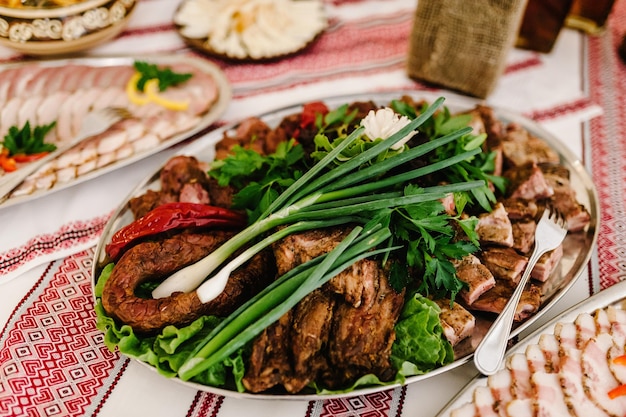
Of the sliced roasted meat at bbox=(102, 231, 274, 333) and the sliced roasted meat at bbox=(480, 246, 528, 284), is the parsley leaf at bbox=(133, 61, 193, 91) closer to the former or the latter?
the sliced roasted meat at bbox=(102, 231, 274, 333)

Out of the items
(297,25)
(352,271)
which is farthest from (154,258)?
(297,25)

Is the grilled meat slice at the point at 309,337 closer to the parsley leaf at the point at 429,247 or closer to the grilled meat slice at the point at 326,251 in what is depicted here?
the grilled meat slice at the point at 326,251

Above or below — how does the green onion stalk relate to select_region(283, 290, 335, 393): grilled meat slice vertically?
above

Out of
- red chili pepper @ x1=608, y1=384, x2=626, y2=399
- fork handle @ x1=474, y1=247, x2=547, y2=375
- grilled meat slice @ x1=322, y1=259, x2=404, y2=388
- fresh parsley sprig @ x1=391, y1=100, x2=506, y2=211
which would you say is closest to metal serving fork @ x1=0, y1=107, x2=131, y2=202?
fresh parsley sprig @ x1=391, y1=100, x2=506, y2=211

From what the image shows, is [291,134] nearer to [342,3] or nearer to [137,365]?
[137,365]

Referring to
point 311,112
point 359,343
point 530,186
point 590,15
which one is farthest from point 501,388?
point 590,15

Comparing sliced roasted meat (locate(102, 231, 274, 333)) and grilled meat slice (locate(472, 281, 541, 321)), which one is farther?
grilled meat slice (locate(472, 281, 541, 321))

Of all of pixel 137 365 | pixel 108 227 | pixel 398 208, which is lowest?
pixel 137 365
